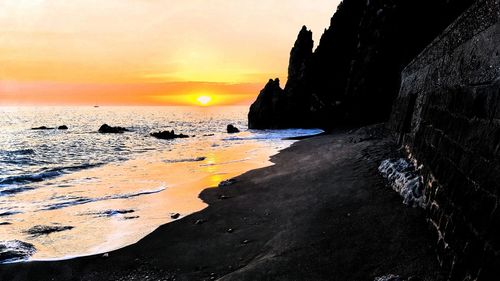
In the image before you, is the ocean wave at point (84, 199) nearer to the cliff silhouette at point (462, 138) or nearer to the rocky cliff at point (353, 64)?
the cliff silhouette at point (462, 138)

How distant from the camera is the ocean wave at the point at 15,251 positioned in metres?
8.72

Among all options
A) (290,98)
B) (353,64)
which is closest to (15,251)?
(353,64)

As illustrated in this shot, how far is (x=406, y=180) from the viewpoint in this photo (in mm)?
8359

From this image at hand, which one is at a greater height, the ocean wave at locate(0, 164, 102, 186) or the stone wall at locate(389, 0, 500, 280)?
the stone wall at locate(389, 0, 500, 280)

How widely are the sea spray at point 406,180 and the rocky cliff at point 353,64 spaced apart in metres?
24.9

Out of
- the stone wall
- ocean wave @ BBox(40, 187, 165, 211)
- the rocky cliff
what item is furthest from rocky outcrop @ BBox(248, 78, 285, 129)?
the stone wall

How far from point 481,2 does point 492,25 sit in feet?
2.57

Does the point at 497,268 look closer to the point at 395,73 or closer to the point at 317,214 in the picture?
the point at 317,214

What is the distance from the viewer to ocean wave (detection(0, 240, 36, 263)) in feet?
28.6

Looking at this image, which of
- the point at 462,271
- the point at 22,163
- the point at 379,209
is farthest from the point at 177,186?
the point at 22,163

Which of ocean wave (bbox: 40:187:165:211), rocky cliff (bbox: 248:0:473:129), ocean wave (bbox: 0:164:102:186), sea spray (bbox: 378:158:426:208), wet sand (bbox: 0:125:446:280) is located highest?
rocky cliff (bbox: 248:0:473:129)

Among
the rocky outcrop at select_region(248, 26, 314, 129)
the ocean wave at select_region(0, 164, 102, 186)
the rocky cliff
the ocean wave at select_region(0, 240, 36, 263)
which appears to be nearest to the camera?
the ocean wave at select_region(0, 240, 36, 263)

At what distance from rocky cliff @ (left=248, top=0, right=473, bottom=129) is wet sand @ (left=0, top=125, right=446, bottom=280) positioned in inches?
1050

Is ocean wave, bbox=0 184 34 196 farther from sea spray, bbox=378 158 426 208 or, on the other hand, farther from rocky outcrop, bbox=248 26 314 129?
rocky outcrop, bbox=248 26 314 129
